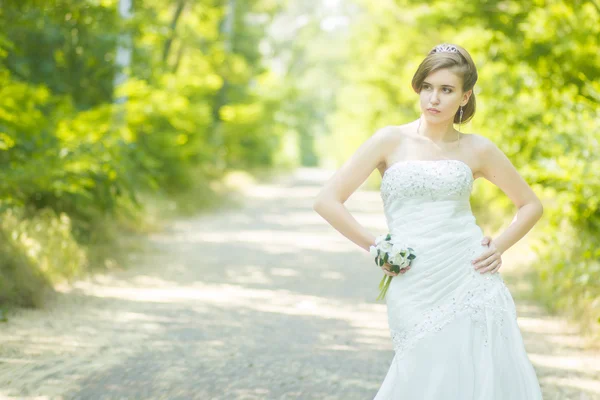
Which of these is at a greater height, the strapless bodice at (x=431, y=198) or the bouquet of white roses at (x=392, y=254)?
the strapless bodice at (x=431, y=198)

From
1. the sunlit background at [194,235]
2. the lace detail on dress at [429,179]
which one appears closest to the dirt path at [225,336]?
the sunlit background at [194,235]

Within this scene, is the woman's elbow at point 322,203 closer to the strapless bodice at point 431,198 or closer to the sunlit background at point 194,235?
the strapless bodice at point 431,198

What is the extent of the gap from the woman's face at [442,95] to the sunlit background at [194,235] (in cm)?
244

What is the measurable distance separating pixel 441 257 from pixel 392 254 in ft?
0.84

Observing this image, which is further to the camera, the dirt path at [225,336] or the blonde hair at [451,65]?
the dirt path at [225,336]

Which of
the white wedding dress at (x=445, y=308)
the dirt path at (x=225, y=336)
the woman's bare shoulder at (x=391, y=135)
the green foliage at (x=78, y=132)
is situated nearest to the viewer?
the white wedding dress at (x=445, y=308)

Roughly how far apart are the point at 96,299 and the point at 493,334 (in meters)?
5.84

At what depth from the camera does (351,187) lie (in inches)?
143

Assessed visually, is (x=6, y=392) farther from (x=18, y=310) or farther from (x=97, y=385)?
(x=18, y=310)

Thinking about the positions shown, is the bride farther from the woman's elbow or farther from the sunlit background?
the sunlit background

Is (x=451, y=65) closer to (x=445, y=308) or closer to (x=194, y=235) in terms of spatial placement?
(x=445, y=308)

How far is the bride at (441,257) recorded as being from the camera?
342cm

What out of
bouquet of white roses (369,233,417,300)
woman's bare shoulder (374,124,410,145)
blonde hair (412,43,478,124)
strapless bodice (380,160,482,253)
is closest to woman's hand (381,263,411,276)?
bouquet of white roses (369,233,417,300)

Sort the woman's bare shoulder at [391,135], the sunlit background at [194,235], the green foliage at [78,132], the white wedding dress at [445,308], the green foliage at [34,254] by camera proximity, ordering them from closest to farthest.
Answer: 1. the white wedding dress at [445,308]
2. the woman's bare shoulder at [391,135]
3. the sunlit background at [194,235]
4. the green foliage at [34,254]
5. the green foliage at [78,132]
